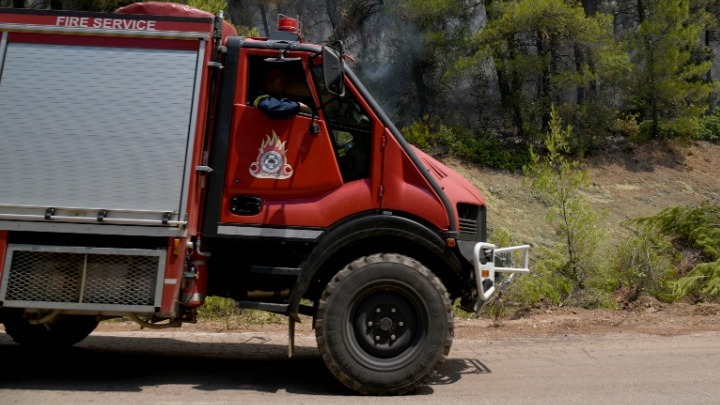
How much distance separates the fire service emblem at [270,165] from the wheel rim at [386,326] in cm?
125

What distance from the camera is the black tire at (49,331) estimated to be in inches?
306

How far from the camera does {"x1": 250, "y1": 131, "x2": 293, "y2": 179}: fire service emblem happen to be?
6.34m

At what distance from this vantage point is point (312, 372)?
23.7ft

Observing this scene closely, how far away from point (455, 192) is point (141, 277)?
2.87m

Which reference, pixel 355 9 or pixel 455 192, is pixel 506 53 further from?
pixel 455 192

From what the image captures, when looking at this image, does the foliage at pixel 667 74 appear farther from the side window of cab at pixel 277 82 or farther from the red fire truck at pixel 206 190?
the side window of cab at pixel 277 82

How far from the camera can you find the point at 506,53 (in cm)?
2389

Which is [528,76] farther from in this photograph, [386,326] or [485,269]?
[386,326]

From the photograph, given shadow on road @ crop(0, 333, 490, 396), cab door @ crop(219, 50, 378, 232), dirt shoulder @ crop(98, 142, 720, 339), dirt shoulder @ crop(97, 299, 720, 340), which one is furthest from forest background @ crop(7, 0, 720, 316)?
cab door @ crop(219, 50, 378, 232)

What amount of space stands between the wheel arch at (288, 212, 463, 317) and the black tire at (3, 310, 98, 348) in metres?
2.81

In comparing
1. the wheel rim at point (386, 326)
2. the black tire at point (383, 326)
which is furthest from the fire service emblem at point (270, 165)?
the wheel rim at point (386, 326)

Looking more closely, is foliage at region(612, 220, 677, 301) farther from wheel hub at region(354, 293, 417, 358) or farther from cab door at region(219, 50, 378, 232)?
cab door at region(219, 50, 378, 232)

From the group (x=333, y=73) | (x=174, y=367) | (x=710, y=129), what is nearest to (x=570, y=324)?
(x=174, y=367)

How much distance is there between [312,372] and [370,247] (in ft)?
5.04
